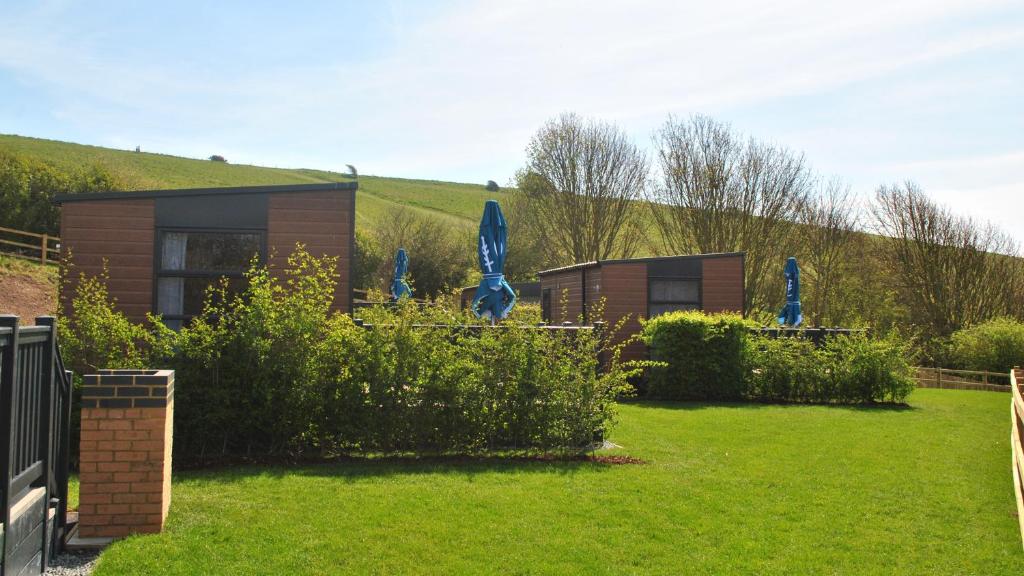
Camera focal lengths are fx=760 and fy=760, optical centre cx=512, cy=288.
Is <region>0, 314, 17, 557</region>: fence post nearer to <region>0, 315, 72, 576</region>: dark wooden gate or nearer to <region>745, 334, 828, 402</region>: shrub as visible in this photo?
<region>0, 315, 72, 576</region>: dark wooden gate

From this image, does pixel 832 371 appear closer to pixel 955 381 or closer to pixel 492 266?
pixel 492 266

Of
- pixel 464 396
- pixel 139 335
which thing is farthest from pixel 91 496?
pixel 464 396

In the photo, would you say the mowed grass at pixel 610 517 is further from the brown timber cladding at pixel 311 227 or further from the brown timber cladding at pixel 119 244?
the brown timber cladding at pixel 119 244

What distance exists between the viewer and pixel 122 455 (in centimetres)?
482

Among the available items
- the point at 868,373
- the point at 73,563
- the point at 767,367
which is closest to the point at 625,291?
the point at 767,367

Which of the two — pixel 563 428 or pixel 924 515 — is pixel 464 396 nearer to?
pixel 563 428

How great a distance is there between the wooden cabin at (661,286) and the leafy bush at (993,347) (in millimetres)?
10818

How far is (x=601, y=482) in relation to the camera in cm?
643

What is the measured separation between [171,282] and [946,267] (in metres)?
28.0

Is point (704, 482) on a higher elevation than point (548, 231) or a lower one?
lower

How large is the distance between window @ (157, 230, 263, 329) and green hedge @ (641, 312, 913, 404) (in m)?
7.60

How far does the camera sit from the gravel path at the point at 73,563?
4246mm

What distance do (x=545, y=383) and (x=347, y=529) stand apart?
3173mm

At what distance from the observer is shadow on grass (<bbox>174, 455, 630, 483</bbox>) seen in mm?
6480
